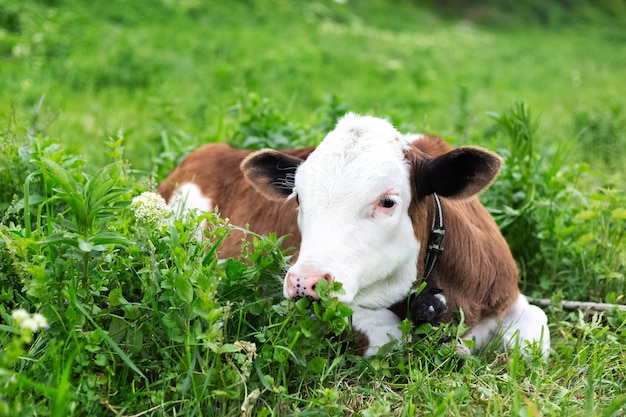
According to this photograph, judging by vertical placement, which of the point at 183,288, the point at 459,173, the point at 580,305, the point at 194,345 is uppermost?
the point at 459,173

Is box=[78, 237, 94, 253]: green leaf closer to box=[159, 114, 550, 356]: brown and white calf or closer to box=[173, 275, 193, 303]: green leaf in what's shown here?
box=[173, 275, 193, 303]: green leaf

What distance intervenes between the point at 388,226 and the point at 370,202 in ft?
0.44

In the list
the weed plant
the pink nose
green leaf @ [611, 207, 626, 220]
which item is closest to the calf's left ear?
the weed plant

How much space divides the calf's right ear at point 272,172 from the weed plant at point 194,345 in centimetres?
53

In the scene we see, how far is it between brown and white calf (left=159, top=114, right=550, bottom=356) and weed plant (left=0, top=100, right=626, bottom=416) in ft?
0.54

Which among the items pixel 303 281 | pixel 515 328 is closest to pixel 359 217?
pixel 303 281

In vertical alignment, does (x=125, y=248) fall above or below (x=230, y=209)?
above

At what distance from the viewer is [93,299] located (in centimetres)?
266

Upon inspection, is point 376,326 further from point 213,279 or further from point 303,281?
point 213,279

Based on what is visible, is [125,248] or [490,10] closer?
[125,248]

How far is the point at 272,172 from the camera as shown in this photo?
11.1 ft

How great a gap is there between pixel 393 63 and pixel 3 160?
10.3 m

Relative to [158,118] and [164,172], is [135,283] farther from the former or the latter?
[158,118]

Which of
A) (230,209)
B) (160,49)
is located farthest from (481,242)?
(160,49)
